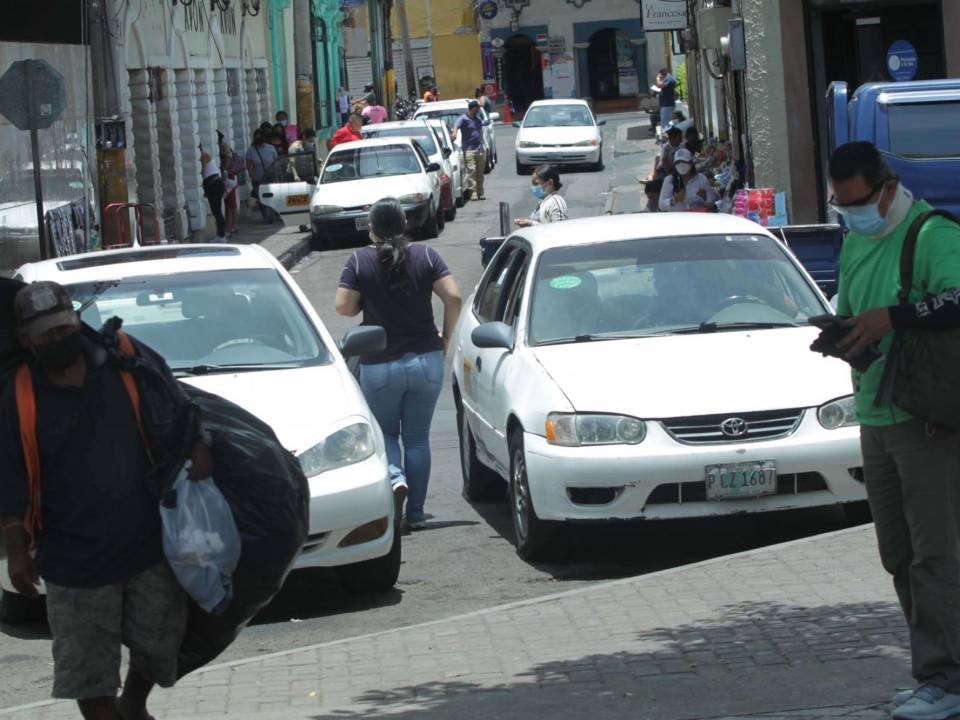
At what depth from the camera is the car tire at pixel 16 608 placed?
25.3 ft

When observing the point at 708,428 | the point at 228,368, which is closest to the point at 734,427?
the point at 708,428

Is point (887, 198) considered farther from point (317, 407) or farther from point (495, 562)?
point (495, 562)

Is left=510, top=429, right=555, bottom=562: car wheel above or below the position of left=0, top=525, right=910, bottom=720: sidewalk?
above

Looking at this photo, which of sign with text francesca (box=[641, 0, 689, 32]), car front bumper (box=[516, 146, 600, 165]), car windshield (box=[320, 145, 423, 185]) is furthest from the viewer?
car front bumper (box=[516, 146, 600, 165])

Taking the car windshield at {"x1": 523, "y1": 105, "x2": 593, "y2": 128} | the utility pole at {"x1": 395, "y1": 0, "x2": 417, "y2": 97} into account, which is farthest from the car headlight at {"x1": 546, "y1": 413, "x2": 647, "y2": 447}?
the utility pole at {"x1": 395, "y1": 0, "x2": 417, "y2": 97}

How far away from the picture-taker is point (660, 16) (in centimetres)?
3153

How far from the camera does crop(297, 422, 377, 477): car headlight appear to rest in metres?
7.40

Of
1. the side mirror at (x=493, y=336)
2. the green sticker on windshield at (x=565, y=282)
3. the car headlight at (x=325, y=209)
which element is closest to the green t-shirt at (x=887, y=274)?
the side mirror at (x=493, y=336)

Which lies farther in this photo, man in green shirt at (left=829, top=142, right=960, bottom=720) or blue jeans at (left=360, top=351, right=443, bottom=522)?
blue jeans at (left=360, top=351, right=443, bottom=522)

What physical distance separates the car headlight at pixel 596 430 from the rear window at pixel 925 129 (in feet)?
26.1

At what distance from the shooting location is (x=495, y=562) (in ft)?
27.7

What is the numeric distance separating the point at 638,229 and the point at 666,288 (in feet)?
1.78

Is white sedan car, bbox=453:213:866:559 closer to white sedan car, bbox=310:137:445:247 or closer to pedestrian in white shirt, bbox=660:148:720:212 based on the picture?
pedestrian in white shirt, bbox=660:148:720:212

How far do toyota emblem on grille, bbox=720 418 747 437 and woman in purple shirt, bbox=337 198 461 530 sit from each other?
1957mm
